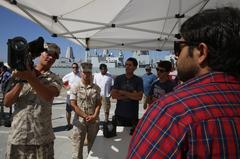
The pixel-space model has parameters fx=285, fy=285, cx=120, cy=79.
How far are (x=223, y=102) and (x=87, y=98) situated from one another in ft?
12.6

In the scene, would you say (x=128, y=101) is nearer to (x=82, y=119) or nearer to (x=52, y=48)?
(x=82, y=119)

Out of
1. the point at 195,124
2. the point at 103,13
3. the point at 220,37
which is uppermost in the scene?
the point at 103,13

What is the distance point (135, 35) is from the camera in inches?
253

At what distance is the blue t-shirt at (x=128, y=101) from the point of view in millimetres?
4480

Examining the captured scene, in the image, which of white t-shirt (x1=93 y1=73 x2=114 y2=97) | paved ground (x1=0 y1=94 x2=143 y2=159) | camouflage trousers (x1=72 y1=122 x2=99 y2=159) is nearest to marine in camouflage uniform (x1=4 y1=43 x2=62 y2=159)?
camouflage trousers (x1=72 y1=122 x2=99 y2=159)

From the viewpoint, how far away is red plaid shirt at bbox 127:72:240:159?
0.90m

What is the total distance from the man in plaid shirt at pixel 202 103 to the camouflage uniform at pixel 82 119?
3.67 meters

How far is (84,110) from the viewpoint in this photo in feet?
15.3

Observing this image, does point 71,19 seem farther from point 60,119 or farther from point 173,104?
point 60,119

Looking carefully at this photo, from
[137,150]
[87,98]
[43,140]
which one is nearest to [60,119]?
[87,98]

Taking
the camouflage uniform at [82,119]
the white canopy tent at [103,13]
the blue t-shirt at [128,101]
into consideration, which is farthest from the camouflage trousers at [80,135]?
the white canopy tent at [103,13]

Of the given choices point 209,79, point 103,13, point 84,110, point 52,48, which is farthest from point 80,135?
point 209,79

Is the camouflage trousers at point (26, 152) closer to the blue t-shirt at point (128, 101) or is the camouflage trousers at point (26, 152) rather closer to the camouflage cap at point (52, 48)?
the camouflage cap at point (52, 48)

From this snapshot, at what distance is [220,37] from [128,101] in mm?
3560
